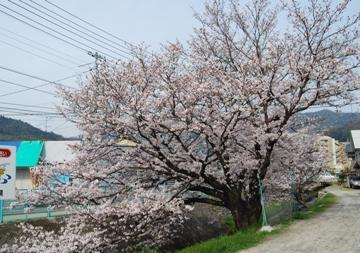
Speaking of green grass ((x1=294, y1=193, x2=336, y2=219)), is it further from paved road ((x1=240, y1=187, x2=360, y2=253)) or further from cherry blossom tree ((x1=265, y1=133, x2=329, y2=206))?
paved road ((x1=240, y1=187, x2=360, y2=253))

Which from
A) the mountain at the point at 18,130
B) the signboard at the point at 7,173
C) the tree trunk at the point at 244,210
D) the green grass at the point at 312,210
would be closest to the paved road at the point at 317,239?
the tree trunk at the point at 244,210

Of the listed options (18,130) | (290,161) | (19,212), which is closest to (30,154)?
(18,130)

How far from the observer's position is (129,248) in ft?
39.9

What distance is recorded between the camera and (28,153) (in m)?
35.7

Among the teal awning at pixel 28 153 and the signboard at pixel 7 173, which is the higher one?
the teal awning at pixel 28 153

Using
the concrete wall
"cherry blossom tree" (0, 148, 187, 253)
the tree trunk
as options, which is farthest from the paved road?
the concrete wall

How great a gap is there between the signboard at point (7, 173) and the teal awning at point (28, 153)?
25.8 meters

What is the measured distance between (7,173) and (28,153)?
27.2 m

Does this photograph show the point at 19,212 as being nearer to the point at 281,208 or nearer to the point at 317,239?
the point at 317,239

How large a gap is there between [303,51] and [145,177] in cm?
730

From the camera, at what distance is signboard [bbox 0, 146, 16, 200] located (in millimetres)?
9930

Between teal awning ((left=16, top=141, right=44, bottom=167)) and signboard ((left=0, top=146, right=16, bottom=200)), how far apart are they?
84.5ft

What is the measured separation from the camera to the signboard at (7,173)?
32.6 feet

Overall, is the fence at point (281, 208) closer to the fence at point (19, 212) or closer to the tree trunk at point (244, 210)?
the tree trunk at point (244, 210)
